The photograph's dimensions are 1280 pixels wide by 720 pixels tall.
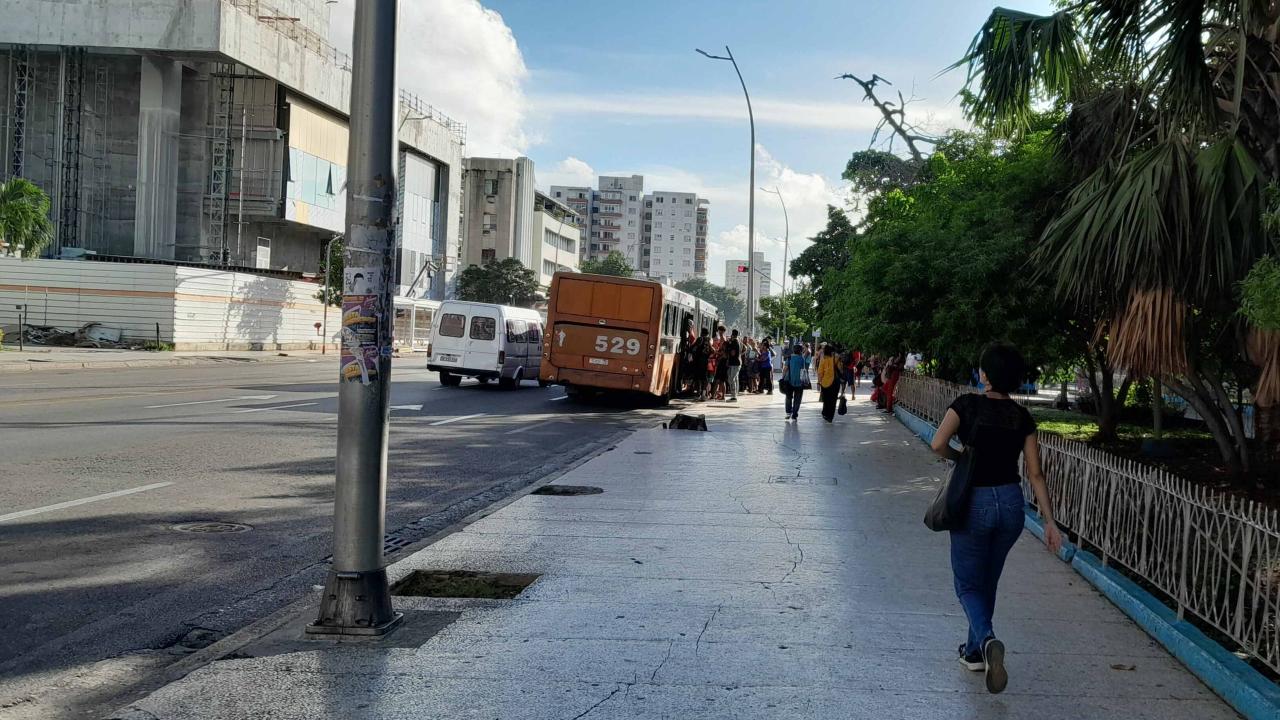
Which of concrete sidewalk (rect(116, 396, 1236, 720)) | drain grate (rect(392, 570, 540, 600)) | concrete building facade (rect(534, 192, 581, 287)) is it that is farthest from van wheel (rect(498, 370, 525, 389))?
concrete building facade (rect(534, 192, 581, 287))

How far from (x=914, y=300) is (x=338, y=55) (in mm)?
57690

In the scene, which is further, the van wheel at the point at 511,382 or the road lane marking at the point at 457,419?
the van wheel at the point at 511,382

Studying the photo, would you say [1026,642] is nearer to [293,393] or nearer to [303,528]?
[303,528]

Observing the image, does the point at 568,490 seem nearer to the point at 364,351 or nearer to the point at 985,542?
the point at 364,351

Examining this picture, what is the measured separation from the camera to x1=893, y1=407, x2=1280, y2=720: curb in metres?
4.71

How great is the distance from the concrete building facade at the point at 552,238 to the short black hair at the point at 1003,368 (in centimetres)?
9936

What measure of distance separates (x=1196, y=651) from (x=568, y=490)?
6783mm

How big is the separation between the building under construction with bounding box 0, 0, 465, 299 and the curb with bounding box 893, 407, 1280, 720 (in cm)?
5130

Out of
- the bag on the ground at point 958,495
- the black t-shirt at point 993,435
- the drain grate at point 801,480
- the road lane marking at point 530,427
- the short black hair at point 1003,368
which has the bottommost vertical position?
the road lane marking at point 530,427

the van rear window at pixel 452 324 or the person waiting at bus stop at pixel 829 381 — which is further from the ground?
the van rear window at pixel 452 324

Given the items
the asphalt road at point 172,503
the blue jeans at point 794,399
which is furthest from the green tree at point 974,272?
the asphalt road at point 172,503

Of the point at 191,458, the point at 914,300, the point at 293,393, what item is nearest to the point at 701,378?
the point at 293,393

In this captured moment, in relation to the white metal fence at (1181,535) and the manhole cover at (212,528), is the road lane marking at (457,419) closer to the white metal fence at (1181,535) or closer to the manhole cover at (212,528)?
the manhole cover at (212,528)

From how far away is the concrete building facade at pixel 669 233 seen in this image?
186500 millimetres
